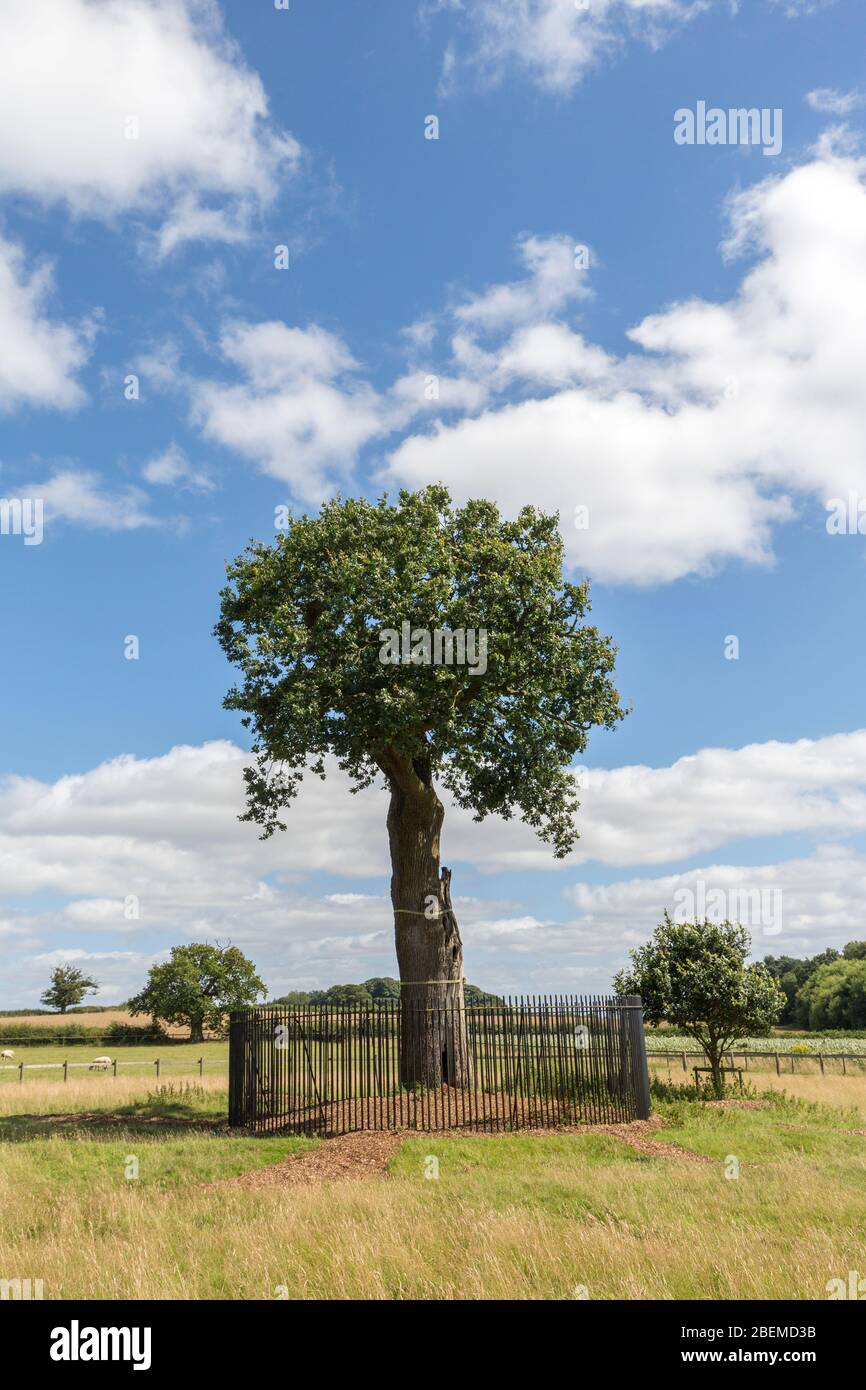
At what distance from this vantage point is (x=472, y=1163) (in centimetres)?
1602

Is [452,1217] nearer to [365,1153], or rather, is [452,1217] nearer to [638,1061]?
[365,1153]

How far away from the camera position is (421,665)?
70.6 feet

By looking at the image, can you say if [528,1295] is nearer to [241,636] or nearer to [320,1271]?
[320,1271]

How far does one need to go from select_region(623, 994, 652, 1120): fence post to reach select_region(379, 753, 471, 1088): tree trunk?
3.71 meters

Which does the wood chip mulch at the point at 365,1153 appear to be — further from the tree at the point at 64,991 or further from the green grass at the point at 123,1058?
the tree at the point at 64,991

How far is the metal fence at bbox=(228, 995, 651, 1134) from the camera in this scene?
64.7ft

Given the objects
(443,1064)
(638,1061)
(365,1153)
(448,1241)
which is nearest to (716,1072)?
(638,1061)

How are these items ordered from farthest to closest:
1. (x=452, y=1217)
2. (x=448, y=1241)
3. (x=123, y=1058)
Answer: (x=123, y=1058)
(x=452, y=1217)
(x=448, y=1241)

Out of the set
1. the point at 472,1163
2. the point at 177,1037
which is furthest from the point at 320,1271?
the point at 177,1037

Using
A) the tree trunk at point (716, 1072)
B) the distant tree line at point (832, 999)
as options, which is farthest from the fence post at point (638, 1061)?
the distant tree line at point (832, 999)

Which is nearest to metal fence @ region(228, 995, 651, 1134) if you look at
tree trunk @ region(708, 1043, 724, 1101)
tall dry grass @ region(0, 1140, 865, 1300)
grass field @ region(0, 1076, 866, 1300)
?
grass field @ region(0, 1076, 866, 1300)

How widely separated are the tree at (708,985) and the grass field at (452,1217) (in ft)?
21.7

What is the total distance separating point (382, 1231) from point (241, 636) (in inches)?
637

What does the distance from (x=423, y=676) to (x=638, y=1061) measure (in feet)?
32.3
